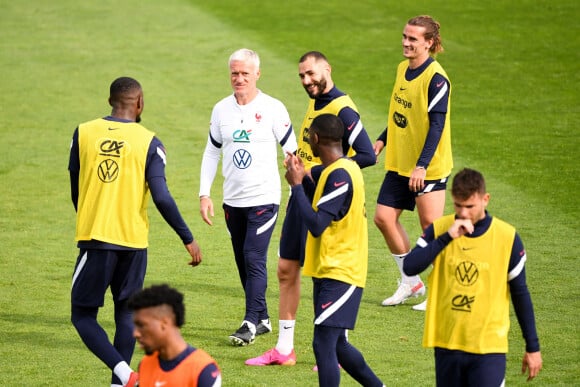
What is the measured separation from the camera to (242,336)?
8.89m

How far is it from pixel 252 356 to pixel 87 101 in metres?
9.86

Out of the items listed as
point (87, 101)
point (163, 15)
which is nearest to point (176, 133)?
point (87, 101)

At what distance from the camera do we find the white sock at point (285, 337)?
329 inches

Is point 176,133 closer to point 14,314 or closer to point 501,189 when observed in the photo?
point 501,189

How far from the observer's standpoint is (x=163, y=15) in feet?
73.6

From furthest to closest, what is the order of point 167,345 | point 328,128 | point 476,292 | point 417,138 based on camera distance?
point 417,138
point 328,128
point 476,292
point 167,345

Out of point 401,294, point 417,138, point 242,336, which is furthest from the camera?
point 401,294

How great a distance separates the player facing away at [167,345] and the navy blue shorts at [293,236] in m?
2.70

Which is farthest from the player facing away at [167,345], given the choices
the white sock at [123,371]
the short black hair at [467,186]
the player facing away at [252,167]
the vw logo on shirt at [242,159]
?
the vw logo on shirt at [242,159]

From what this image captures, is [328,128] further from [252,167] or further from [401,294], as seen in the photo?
[401,294]

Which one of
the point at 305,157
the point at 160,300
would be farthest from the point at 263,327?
the point at 160,300

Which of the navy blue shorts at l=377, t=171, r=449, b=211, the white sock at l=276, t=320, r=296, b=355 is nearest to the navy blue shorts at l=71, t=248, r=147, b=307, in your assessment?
the white sock at l=276, t=320, r=296, b=355

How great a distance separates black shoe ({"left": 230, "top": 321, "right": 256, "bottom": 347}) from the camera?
8875mm

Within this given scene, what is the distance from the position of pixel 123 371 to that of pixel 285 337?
1.50 metres
